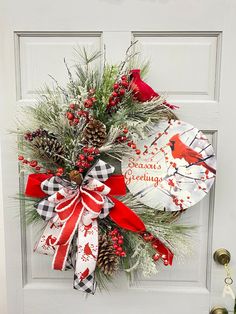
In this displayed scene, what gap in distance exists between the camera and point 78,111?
90cm

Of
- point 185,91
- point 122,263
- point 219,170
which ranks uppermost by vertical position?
point 185,91

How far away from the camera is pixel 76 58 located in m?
1.03

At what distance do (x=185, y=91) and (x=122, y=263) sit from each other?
551 millimetres

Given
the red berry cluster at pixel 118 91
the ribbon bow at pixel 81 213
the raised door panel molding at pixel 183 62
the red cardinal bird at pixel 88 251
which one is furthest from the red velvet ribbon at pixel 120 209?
the raised door panel molding at pixel 183 62

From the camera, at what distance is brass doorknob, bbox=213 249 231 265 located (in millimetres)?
1082

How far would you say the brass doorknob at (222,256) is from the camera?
1.08 m

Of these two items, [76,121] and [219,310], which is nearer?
[76,121]

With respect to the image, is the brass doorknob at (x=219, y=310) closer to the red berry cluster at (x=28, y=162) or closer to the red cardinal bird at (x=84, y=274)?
the red cardinal bird at (x=84, y=274)

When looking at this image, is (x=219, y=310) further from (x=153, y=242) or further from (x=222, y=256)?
(x=153, y=242)

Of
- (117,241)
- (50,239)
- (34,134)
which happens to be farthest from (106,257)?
(34,134)

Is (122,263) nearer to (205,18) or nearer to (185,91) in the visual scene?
(185,91)

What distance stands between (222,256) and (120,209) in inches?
15.2

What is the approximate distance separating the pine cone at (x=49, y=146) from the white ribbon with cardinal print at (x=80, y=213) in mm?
66

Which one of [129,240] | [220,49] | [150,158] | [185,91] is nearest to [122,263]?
[129,240]
